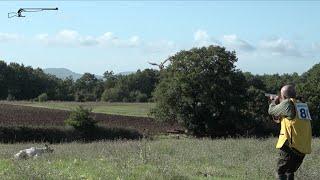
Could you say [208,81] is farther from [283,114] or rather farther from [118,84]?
[118,84]

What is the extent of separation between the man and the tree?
154ft

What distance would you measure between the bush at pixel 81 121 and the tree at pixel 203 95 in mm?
9410

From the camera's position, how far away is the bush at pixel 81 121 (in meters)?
51.0

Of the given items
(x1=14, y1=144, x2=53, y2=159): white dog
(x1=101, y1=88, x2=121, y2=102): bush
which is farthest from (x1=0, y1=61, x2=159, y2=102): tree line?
(x1=14, y1=144, x2=53, y2=159): white dog

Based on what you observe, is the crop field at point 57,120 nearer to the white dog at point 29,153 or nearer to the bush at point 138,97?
the white dog at point 29,153

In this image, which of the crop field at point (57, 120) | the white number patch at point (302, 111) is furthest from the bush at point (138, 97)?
the white number patch at point (302, 111)

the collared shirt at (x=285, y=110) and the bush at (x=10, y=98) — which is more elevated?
the bush at (x=10, y=98)

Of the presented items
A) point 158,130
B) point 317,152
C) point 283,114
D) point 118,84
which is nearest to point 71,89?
point 118,84

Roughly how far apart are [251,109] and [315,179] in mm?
49251

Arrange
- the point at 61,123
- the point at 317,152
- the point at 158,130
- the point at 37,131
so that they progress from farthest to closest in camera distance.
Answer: the point at 158,130 → the point at 61,123 → the point at 37,131 → the point at 317,152

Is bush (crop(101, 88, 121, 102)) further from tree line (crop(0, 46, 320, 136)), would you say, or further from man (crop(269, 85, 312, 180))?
man (crop(269, 85, 312, 180))

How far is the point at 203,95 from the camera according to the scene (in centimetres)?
5766

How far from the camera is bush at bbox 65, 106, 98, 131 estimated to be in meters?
51.0

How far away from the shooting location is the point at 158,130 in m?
60.1
